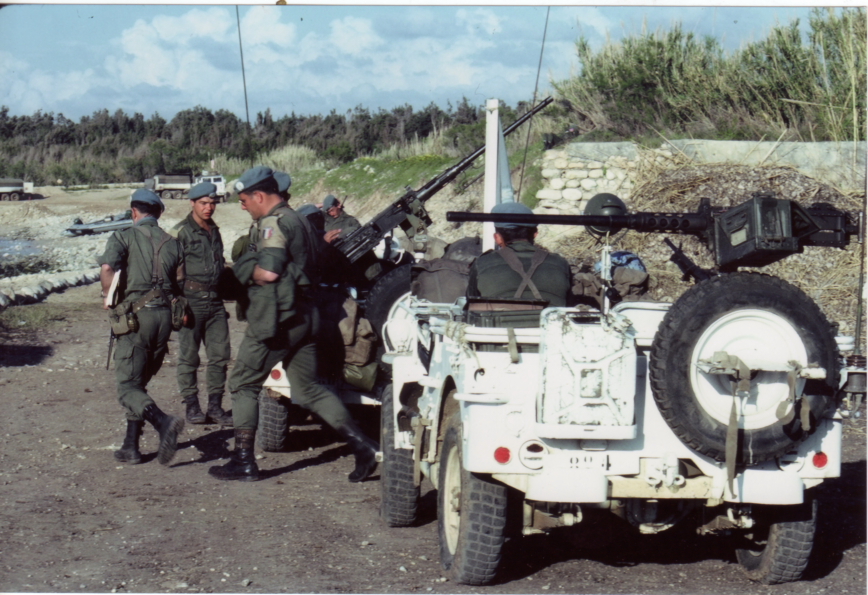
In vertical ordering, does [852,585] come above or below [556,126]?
below

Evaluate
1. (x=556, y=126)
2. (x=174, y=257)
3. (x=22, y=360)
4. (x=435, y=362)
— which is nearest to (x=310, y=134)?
(x=556, y=126)

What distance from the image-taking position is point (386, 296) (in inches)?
313

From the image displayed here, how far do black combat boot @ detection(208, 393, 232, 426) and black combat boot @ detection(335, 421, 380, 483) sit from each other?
91.8 inches

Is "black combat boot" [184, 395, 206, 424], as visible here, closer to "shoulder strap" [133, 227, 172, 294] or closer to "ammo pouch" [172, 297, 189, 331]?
"ammo pouch" [172, 297, 189, 331]

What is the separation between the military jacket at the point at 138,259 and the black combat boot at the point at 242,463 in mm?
1337

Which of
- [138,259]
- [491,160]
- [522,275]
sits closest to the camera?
[522,275]

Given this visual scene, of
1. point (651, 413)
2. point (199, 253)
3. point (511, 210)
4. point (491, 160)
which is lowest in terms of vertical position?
point (651, 413)

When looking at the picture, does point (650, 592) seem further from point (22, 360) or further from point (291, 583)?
point (22, 360)

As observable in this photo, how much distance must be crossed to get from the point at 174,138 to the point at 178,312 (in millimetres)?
45729

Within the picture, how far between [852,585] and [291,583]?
276cm

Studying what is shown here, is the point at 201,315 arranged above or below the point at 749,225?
below

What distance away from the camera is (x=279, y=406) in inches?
320

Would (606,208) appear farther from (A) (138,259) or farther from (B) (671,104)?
(B) (671,104)

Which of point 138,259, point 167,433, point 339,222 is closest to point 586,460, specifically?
point 167,433
